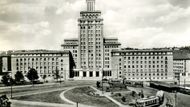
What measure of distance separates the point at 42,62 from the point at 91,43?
20.9 m

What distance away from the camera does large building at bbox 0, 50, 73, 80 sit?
114 meters

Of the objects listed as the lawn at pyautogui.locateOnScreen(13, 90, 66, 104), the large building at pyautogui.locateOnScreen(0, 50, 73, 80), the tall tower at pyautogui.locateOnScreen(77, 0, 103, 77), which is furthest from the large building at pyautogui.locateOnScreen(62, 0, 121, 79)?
the lawn at pyautogui.locateOnScreen(13, 90, 66, 104)

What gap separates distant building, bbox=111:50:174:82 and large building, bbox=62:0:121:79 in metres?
8.42

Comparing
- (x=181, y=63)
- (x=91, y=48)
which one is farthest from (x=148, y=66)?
(x=91, y=48)

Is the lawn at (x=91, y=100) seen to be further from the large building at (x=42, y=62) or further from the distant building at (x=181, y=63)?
the distant building at (x=181, y=63)

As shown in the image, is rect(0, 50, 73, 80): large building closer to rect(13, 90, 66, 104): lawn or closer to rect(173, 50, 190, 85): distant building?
rect(173, 50, 190, 85): distant building

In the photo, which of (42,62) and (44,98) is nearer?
(44,98)

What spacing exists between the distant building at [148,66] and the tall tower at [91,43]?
1058cm

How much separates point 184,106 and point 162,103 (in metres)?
5.81

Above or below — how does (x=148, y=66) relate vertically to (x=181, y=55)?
below

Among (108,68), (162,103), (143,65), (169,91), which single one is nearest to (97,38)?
(108,68)

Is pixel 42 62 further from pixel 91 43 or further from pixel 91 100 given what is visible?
pixel 91 100

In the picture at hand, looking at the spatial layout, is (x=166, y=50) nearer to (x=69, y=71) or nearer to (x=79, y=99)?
(x=69, y=71)

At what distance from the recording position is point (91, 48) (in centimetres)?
11994
